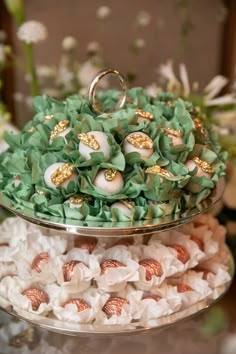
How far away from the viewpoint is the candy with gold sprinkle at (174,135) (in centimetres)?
53

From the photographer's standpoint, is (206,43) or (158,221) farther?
(206,43)

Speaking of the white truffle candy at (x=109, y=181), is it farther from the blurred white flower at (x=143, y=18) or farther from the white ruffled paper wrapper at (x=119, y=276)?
the blurred white flower at (x=143, y=18)

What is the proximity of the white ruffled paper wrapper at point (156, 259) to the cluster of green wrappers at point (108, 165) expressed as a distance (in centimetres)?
5

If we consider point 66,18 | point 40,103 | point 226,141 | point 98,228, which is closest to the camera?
point 98,228

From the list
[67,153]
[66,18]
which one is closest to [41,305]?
[67,153]

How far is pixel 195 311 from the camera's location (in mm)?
543

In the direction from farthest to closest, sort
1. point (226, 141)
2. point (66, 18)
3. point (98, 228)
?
point (66, 18)
point (226, 141)
point (98, 228)

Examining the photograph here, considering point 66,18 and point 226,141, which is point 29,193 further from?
point 66,18

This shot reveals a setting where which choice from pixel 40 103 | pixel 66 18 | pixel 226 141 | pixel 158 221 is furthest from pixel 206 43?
pixel 158 221

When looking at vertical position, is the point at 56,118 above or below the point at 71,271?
above

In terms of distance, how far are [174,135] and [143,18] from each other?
524mm

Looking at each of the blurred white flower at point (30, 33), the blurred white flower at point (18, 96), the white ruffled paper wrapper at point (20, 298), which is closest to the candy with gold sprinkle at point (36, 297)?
the white ruffled paper wrapper at point (20, 298)

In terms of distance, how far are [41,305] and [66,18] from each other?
2.21 feet

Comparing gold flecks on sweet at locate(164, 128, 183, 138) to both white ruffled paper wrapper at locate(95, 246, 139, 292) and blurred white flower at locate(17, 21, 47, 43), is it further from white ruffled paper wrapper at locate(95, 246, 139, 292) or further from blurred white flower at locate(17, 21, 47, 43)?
blurred white flower at locate(17, 21, 47, 43)
